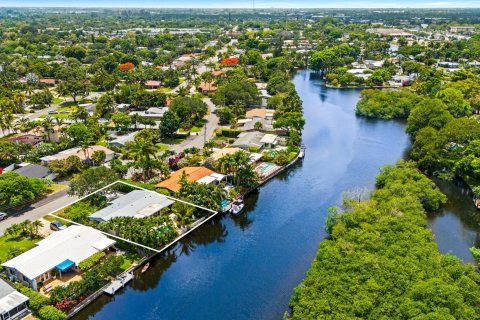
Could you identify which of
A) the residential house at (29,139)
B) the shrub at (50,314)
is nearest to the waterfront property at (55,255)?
the shrub at (50,314)

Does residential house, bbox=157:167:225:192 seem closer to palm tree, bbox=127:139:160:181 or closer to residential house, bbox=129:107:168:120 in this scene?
palm tree, bbox=127:139:160:181

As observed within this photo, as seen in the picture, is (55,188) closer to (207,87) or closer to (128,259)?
(128,259)

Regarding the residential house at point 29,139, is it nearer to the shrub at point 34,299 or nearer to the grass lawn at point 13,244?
the grass lawn at point 13,244

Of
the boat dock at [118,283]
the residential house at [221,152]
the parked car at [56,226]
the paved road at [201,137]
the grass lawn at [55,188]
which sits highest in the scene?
the residential house at [221,152]

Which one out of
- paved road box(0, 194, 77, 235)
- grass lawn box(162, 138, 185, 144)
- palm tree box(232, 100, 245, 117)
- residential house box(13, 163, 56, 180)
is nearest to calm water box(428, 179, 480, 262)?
palm tree box(232, 100, 245, 117)

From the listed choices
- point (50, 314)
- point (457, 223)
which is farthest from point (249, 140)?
point (50, 314)

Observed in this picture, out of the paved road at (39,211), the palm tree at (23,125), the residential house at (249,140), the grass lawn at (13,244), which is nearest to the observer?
the grass lawn at (13,244)

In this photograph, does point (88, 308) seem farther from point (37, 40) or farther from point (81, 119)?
point (37, 40)
